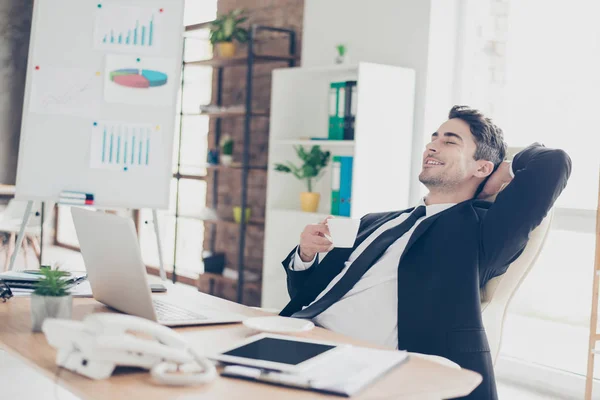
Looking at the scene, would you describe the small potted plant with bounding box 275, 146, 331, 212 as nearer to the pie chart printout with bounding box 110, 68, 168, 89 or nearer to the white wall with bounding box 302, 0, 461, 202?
the white wall with bounding box 302, 0, 461, 202

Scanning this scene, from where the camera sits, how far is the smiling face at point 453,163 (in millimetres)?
2293

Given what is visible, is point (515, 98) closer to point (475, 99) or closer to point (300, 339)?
point (475, 99)

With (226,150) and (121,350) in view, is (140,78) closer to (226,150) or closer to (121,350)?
(226,150)

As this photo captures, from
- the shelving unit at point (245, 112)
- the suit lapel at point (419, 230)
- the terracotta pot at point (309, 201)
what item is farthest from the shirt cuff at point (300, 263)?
the shelving unit at point (245, 112)

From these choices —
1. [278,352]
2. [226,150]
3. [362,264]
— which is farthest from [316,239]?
[226,150]

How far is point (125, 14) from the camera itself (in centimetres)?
329

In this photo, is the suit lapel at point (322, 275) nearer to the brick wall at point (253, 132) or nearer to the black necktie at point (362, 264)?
the black necktie at point (362, 264)

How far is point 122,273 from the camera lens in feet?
4.95

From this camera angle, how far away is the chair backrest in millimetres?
2115

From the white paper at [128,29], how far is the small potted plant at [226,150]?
4.65 feet

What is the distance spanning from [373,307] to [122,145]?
5.55 feet

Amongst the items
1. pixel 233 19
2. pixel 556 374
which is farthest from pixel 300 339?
pixel 233 19

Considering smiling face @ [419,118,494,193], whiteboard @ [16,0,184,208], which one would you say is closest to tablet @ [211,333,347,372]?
smiling face @ [419,118,494,193]

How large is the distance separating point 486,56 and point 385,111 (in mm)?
646
